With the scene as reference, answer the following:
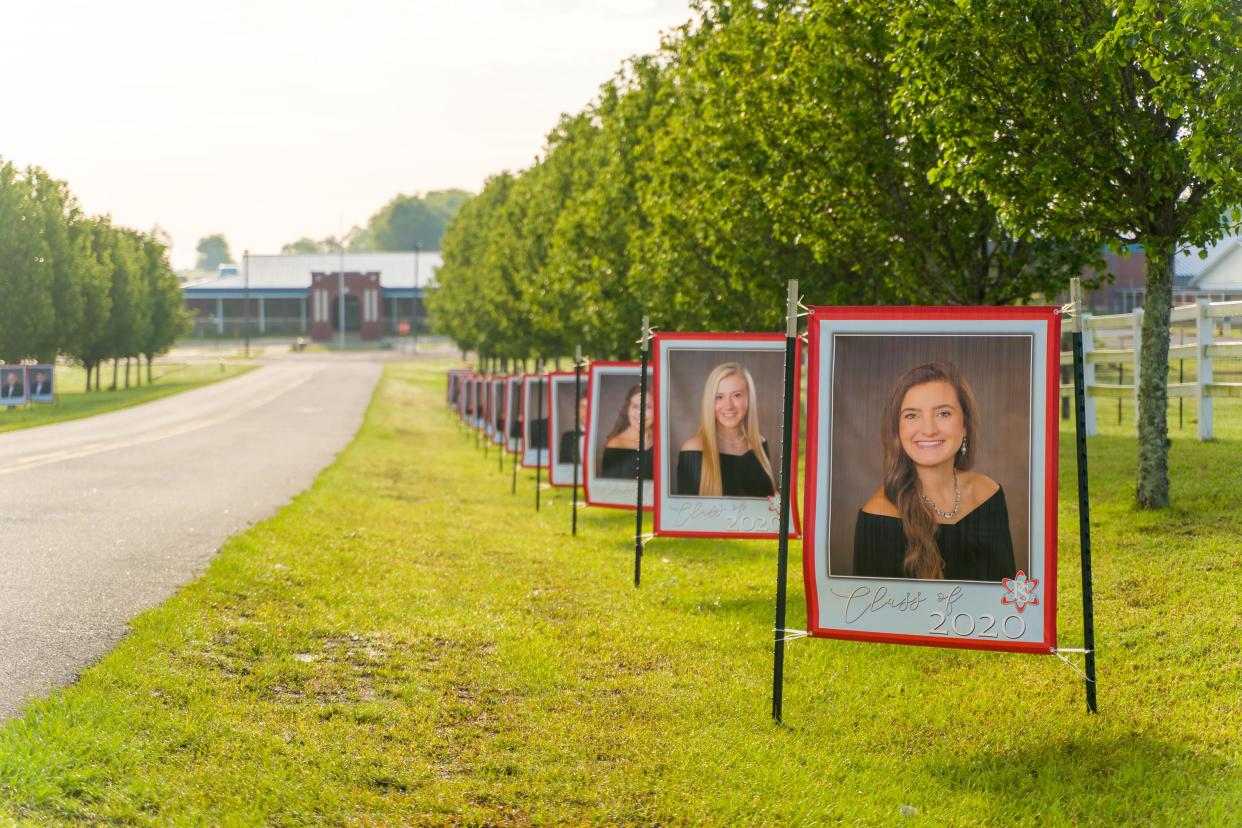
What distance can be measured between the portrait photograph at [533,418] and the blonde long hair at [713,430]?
28.7 feet

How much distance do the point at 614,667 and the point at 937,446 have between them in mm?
2928

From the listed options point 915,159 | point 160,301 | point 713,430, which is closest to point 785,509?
point 713,430

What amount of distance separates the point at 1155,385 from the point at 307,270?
135520 millimetres

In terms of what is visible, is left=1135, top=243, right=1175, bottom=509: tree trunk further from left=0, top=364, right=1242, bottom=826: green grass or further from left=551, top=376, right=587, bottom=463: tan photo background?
left=551, top=376, right=587, bottom=463: tan photo background

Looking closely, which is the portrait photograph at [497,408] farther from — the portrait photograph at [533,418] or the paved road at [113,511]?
the portrait photograph at [533,418]

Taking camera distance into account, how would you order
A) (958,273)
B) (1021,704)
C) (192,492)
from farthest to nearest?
(192,492), (958,273), (1021,704)

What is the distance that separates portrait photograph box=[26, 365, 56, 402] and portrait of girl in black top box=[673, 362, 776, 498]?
1806 inches

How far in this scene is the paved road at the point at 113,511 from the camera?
916 cm

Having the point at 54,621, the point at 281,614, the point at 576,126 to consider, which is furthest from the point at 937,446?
the point at 576,126

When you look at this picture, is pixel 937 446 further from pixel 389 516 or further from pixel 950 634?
pixel 389 516

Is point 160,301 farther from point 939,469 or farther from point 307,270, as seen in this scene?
point 939,469

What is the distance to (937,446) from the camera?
292 inches

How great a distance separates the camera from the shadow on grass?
6266mm

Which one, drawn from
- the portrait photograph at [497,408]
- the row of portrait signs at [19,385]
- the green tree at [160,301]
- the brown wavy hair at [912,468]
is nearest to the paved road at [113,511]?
the portrait photograph at [497,408]
